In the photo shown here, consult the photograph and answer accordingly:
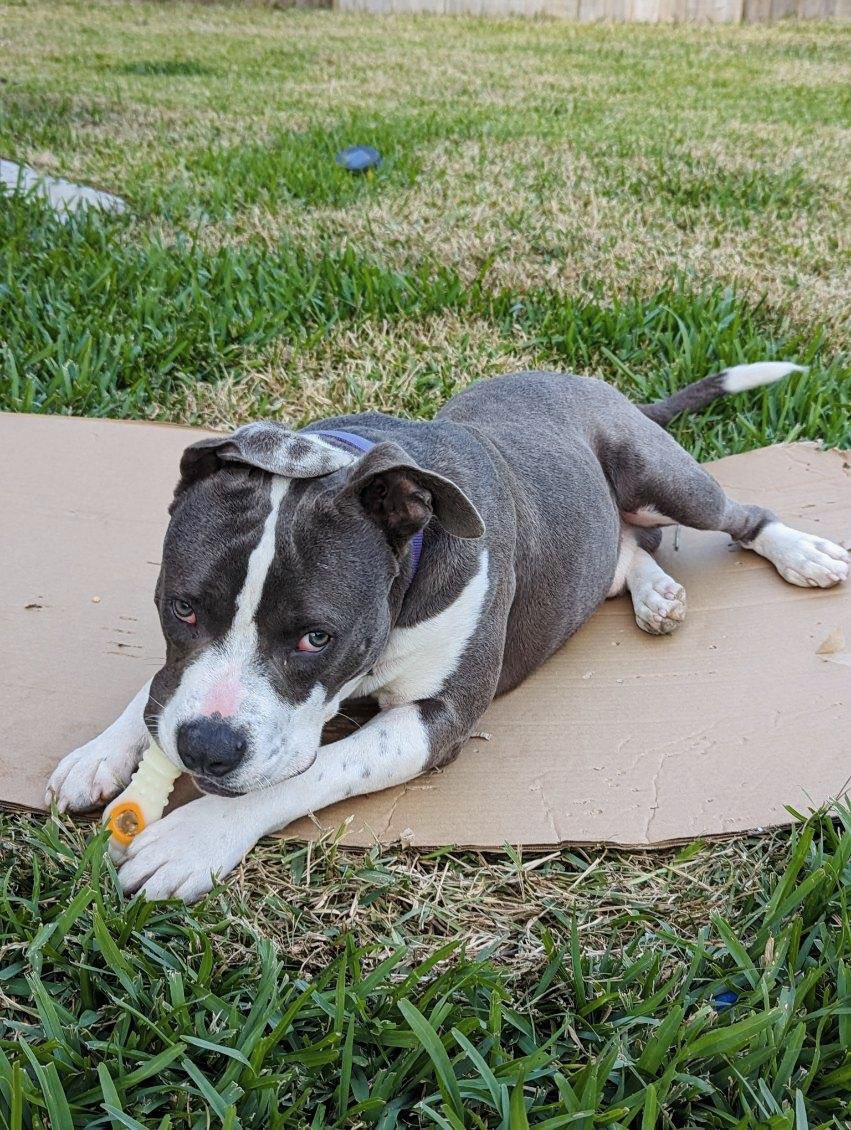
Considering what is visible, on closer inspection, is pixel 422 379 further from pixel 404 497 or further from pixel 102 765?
pixel 102 765

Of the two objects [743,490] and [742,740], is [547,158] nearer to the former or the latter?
[743,490]

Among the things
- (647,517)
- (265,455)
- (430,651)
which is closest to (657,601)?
(647,517)

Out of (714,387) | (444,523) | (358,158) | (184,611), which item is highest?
(358,158)

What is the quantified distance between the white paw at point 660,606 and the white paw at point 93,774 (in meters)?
1.76

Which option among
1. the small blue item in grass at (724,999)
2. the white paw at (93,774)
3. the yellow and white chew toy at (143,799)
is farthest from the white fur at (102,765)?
the small blue item in grass at (724,999)

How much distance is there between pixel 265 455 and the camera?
2.71m

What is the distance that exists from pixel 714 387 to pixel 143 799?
3103 millimetres

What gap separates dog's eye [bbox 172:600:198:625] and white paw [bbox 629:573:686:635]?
181 centimetres

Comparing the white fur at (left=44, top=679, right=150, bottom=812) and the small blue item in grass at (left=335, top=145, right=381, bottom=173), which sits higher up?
the small blue item in grass at (left=335, top=145, right=381, bottom=173)

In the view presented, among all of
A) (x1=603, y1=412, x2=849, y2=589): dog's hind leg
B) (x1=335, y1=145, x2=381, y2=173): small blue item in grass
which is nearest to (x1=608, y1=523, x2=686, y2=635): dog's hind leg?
(x1=603, y1=412, x2=849, y2=589): dog's hind leg

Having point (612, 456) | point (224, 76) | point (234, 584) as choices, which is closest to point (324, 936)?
point (234, 584)

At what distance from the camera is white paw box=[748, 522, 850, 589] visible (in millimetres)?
4137

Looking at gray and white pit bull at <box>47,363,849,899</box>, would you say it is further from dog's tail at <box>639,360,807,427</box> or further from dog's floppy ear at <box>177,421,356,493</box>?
dog's tail at <box>639,360,807,427</box>

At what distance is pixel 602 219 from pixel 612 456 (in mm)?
3737
